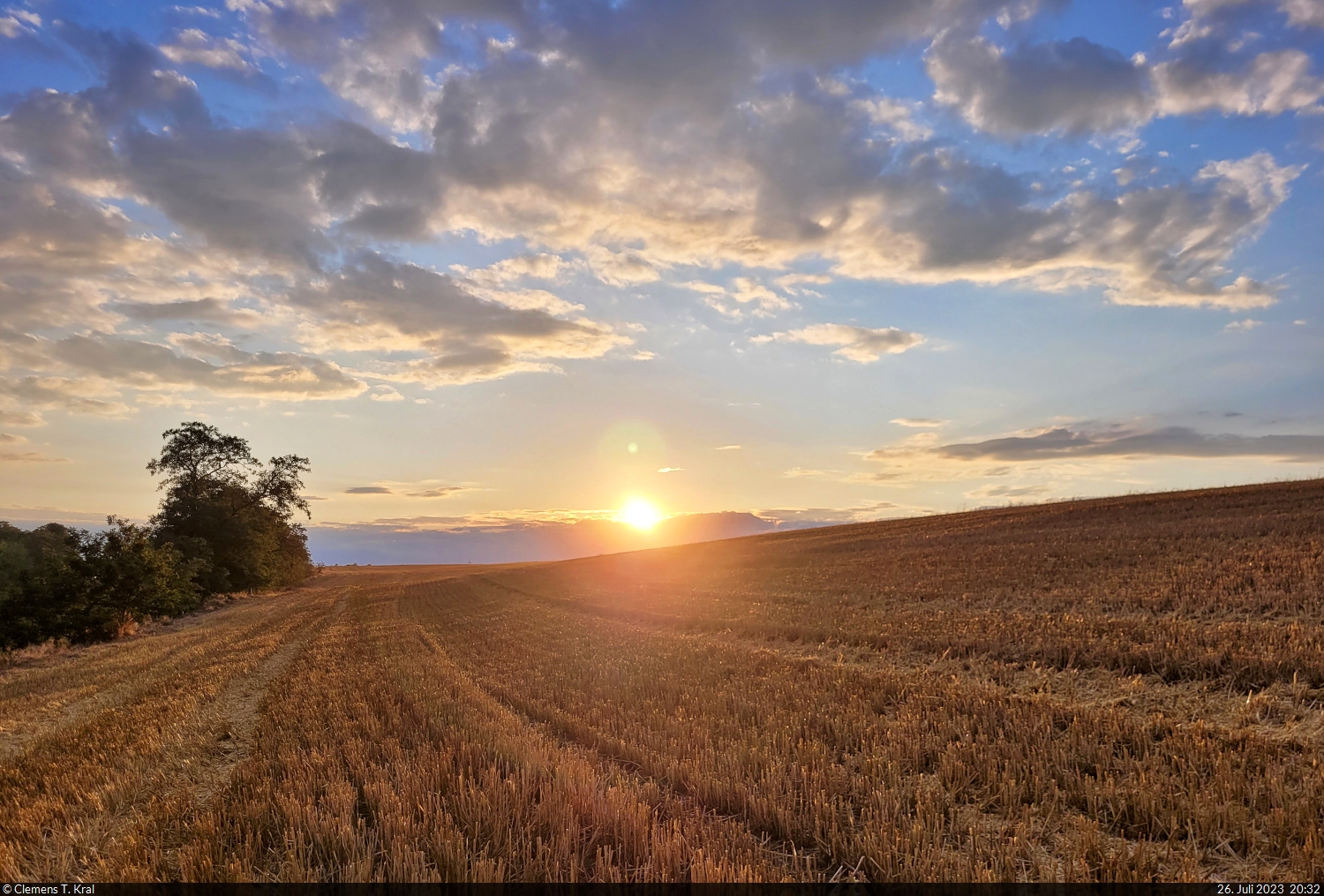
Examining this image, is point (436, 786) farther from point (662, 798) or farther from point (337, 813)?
point (662, 798)

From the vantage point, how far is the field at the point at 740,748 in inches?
180

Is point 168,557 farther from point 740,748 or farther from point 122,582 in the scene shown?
point 740,748

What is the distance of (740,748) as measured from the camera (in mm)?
6992

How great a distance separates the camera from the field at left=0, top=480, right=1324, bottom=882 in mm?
4570

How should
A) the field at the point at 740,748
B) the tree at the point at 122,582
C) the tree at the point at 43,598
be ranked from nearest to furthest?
1. the field at the point at 740,748
2. the tree at the point at 43,598
3. the tree at the point at 122,582

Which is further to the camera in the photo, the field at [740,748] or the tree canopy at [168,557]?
the tree canopy at [168,557]

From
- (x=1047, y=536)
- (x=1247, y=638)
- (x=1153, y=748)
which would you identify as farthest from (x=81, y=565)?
(x=1047, y=536)

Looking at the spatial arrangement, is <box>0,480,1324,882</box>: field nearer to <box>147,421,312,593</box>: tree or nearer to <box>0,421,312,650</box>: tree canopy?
<box>0,421,312,650</box>: tree canopy

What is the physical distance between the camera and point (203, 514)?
52.5 meters

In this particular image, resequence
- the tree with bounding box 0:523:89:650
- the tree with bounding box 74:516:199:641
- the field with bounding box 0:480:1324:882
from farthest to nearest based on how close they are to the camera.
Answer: the tree with bounding box 74:516:199:641
the tree with bounding box 0:523:89:650
the field with bounding box 0:480:1324:882

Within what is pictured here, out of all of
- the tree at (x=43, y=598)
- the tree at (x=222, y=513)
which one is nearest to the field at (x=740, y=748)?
the tree at (x=43, y=598)

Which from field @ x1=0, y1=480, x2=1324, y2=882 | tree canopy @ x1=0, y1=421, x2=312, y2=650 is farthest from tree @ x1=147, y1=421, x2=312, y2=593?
field @ x1=0, y1=480, x2=1324, y2=882

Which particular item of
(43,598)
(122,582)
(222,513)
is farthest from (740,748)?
(222,513)

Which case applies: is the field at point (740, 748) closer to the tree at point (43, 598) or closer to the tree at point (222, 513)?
the tree at point (43, 598)
